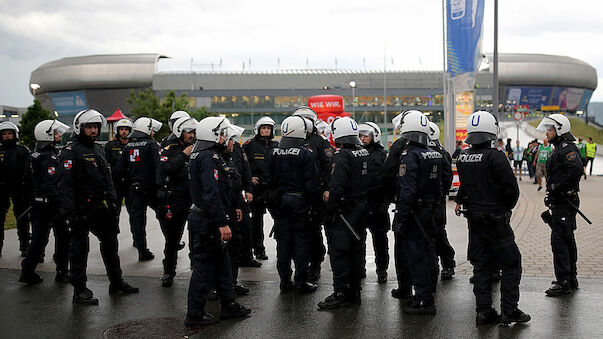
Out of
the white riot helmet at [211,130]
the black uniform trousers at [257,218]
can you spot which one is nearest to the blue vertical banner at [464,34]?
the black uniform trousers at [257,218]

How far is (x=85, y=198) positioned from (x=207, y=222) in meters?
1.95

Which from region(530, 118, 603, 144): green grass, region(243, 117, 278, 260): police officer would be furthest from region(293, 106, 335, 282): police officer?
region(530, 118, 603, 144): green grass

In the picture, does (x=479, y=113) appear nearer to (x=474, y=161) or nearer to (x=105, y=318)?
(x=474, y=161)

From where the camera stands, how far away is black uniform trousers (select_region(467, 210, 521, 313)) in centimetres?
605

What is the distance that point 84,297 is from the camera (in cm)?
714

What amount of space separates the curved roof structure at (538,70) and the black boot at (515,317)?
101 m

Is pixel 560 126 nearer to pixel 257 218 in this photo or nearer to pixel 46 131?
pixel 257 218

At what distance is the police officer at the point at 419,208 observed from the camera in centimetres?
641

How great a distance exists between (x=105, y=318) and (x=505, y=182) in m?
4.33

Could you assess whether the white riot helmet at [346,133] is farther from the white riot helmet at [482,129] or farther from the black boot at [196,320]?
the black boot at [196,320]

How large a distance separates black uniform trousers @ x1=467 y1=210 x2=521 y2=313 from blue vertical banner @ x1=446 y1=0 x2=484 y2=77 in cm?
1492

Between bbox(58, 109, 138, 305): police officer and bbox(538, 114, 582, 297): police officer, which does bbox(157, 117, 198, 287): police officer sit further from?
bbox(538, 114, 582, 297): police officer

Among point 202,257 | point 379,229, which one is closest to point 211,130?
point 202,257

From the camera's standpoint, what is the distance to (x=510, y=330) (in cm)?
588
